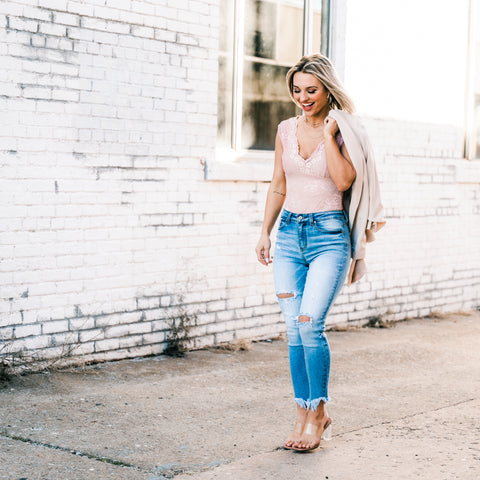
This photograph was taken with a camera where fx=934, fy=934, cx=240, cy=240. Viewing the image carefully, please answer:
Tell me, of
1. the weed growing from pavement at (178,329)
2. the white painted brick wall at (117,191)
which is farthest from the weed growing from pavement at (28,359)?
the weed growing from pavement at (178,329)

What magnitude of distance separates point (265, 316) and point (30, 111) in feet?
9.18

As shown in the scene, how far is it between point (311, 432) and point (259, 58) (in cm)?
411

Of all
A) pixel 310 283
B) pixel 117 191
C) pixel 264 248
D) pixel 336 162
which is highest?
pixel 336 162

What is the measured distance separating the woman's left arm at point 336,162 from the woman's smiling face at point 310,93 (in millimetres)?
111

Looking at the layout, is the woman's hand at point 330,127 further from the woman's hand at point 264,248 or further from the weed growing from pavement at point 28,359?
the weed growing from pavement at point 28,359

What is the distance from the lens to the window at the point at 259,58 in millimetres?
7652

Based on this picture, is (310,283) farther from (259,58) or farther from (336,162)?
(259,58)

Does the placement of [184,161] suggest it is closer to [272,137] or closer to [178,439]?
[272,137]

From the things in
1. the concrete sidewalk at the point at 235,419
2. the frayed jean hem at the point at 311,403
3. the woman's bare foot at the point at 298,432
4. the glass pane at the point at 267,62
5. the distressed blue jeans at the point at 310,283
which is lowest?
the concrete sidewalk at the point at 235,419

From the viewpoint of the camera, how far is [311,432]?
15.3ft

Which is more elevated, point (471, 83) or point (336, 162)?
point (471, 83)

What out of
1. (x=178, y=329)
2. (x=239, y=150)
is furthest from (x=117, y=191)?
(x=239, y=150)

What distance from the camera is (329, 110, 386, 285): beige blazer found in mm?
4602

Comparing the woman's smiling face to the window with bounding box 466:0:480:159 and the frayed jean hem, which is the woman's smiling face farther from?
the window with bounding box 466:0:480:159
